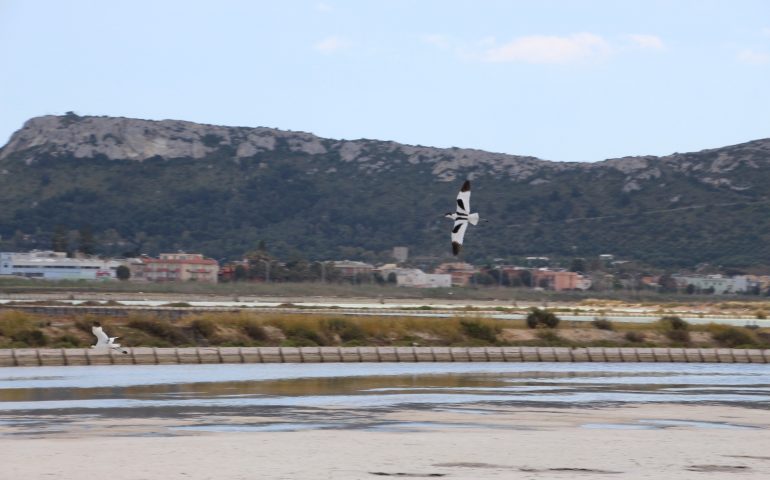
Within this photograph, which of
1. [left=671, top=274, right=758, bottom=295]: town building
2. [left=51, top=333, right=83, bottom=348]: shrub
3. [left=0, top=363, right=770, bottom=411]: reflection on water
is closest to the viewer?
[left=0, top=363, right=770, bottom=411]: reflection on water

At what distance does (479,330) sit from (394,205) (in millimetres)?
131416

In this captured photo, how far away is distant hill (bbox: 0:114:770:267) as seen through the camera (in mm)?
161625

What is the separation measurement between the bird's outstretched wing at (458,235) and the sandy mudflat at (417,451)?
40.8 feet

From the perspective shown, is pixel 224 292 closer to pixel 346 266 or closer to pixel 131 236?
pixel 346 266

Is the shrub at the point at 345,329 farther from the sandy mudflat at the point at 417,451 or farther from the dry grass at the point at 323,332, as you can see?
the sandy mudflat at the point at 417,451

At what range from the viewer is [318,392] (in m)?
27.9

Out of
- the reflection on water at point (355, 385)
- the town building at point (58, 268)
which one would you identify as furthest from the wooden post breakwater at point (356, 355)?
the town building at point (58, 268)

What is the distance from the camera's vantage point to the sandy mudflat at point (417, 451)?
15.9m

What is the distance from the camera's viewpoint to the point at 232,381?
30.8 meters

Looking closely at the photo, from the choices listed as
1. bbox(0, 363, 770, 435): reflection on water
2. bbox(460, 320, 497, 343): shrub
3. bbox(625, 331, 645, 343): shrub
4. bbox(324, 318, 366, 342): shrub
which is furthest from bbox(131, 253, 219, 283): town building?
bbox(0, 363, 770, 435): reflection on water

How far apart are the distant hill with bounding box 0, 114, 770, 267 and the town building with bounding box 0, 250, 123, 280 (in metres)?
22.7

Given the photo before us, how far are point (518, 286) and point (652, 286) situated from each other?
14055 mm

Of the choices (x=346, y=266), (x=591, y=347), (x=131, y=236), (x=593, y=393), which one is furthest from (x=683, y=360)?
(x=131, y=236)

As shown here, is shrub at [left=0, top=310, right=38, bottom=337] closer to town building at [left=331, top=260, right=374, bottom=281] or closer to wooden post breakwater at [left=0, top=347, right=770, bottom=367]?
wooden post breakwater at [left=0, top=347, right=770, bottom=367]
